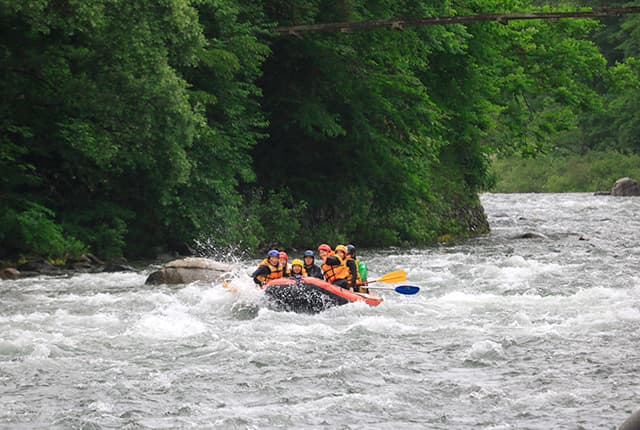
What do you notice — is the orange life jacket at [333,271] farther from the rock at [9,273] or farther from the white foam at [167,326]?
the rock at [9,273]

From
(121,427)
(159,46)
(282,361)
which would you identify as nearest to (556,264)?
(159,46)

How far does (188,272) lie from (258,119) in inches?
253

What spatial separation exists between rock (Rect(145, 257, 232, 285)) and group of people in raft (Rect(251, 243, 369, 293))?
179cm

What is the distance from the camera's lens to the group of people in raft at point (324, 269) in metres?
16.7

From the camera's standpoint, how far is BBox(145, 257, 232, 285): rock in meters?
18.7

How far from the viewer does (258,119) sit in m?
24.4

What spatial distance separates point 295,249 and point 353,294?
30.7 ft

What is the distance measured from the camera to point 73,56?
19516 mm

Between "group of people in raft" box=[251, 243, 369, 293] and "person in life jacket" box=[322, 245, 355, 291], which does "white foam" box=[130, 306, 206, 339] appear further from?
"person in life jacket" box=[322, 245, 355, 291]

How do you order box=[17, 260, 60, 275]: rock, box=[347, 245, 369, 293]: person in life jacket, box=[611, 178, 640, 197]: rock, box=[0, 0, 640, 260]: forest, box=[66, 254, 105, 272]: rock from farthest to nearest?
box=[611, 178, 640, 197]: rock < box=[66, 254, 105, 272]: rock < box=[17, 260, 60, 275]: rock < box=[0, 0, 640, 260]: forest < box=[347, 245, 369, 293]: person in life jacket

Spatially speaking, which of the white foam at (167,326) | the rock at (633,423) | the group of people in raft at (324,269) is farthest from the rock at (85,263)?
the rock at (633,423)

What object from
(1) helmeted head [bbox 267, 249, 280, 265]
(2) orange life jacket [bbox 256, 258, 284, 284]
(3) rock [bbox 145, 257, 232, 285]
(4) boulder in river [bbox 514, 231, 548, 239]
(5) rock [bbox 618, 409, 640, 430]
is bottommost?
(4) boulder in river [bbox 514, 231, 548, 239]

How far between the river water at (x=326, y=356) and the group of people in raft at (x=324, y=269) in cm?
49

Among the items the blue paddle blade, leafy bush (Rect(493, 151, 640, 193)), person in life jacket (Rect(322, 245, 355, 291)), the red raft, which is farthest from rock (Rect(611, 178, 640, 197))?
the red raft
